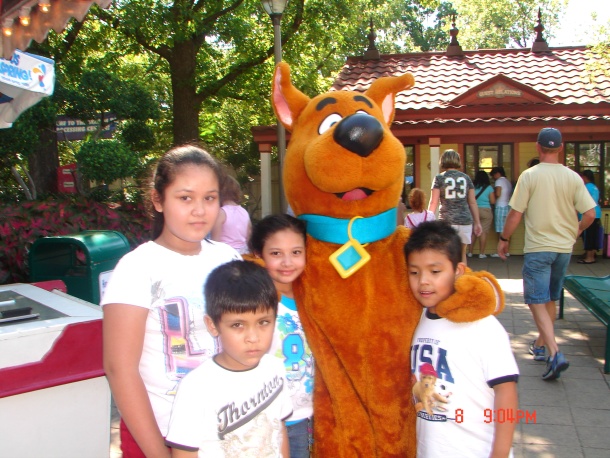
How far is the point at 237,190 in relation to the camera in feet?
16.9

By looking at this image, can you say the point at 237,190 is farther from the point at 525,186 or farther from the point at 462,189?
the point at 462,189

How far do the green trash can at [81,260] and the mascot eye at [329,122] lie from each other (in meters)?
1.93

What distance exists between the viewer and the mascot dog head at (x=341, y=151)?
2443 mm

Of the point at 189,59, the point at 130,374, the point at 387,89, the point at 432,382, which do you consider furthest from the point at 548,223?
the point at 189,59

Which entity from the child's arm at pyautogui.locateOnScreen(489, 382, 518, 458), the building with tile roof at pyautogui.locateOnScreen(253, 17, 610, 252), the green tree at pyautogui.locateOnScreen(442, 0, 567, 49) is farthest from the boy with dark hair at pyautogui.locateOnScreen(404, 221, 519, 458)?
the green tree at pyautogui.locateOnScreen(442, 0, 567, 49)

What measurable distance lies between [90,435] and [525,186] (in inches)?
157

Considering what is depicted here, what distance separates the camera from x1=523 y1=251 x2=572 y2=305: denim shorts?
4.93 m

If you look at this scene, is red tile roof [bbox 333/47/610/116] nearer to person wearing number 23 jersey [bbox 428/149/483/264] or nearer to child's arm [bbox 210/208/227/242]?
person wearing number 23 jersey [bbox 428/149/483/264]

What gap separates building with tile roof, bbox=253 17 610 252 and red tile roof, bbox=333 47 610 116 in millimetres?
19

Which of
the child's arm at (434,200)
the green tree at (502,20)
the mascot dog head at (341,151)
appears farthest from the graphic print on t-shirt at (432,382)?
the green tree at (502,20)

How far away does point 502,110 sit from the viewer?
1111 cm

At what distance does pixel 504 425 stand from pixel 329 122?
141 centimetres

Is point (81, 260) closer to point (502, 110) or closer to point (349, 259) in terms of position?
point (349, 259)

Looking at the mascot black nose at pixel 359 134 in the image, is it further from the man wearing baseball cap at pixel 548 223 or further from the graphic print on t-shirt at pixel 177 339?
the man wearing baseball cap at pixel 548 223
